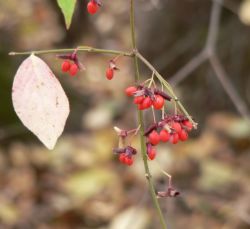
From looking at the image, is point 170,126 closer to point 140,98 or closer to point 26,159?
point 140,98

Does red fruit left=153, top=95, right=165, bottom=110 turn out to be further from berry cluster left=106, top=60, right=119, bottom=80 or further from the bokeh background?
the bokeh background

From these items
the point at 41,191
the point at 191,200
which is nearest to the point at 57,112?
the point at 191,200

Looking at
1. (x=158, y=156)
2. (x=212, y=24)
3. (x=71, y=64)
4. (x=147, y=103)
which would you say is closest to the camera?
(x=147, y=103)

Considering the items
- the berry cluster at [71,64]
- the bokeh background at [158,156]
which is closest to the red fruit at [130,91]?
the berry cluster at [71,64]

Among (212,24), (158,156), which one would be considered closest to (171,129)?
(212,24)

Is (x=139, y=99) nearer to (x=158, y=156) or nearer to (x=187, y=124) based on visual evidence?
(x=187, y=124)
